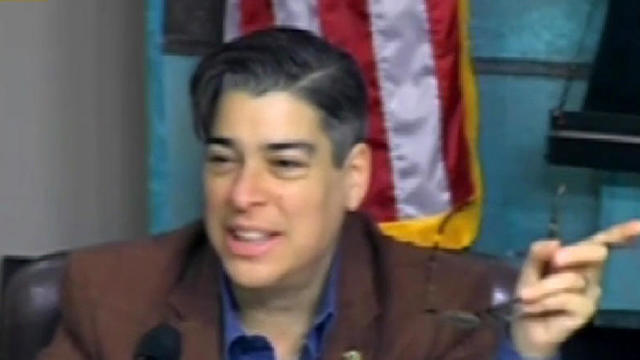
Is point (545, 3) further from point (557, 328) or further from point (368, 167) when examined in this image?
point (557, 328)

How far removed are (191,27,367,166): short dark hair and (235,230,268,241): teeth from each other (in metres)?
0.12

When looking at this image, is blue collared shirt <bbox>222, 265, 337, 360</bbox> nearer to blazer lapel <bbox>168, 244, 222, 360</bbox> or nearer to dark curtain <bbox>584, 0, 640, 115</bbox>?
blazer lapel <bbox>168, 244, 222, 360</bbox>

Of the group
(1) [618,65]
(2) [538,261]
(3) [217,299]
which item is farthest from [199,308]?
Result: (1) [618,65]

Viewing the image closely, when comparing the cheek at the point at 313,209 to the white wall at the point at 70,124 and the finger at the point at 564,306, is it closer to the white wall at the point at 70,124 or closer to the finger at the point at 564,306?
the finger at the point at 564,306

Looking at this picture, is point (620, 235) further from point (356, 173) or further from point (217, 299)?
point (217, 299)

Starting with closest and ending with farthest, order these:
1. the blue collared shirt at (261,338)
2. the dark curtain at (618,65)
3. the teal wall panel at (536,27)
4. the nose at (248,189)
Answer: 1. the nose at (248,189)
2. the blue collared shirt at (261,338)
3. the dark curtain at (618,65)
4. the teal wall panel at (536,27)

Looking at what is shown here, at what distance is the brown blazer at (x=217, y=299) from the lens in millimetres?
1665

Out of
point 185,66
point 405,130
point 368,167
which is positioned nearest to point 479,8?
point 405,130

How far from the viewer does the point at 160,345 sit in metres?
1.59

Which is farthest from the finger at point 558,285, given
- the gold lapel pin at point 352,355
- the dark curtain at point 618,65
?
the dark curtain at point 618,65

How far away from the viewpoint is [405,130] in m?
2.34

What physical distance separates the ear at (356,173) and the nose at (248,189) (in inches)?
4.8

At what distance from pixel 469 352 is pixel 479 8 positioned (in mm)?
929

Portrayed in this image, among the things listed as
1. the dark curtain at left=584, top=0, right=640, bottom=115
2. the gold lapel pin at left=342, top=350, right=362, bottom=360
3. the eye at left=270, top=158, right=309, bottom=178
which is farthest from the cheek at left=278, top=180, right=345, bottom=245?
the dark curtain at left=584, top=0, right=640, bottom=115
